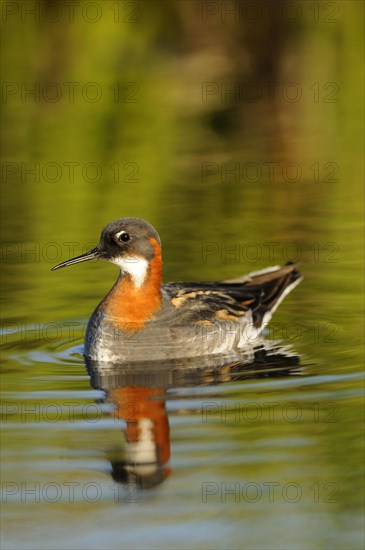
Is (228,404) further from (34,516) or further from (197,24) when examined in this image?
(197,24)

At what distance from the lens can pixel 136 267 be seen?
11.6m

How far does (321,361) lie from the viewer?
10891mm

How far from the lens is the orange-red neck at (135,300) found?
11.5 m

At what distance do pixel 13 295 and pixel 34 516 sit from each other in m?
5.52

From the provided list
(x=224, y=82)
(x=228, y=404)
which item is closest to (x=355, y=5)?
(x=224, y=82)

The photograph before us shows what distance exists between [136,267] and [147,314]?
429mm

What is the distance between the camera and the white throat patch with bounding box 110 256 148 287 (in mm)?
11570

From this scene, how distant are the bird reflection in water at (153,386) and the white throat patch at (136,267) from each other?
32.4 inches
